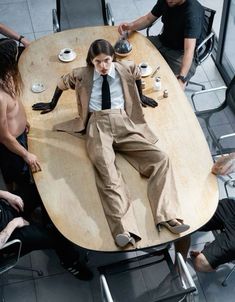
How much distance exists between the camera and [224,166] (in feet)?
9.67

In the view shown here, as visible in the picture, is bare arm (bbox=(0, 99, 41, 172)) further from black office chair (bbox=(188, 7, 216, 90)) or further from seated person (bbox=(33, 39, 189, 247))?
black office chair (bbox=(188, 7, 216, 90))

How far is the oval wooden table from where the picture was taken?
8.91 feet

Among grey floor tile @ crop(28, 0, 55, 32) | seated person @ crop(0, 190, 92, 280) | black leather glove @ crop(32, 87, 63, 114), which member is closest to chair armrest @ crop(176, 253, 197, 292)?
seated person @ crop(0, 190, 92, 280)

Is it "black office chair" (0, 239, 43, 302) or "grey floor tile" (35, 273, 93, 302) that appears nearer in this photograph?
"black office chair" (0, 239, 43, 302)

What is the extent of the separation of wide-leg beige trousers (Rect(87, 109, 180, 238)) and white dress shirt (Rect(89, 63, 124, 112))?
50mm

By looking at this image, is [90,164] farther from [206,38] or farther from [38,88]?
[206,38]

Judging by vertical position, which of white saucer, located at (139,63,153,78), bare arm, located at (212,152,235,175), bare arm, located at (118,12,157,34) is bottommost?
bare arm, located at (212,152,235,175)

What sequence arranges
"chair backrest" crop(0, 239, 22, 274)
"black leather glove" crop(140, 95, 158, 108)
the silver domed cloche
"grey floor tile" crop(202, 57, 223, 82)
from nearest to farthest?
"chair backrest" crop(0, 239, 22, 274), "black leather glove" crop(140, 95, 158, 108), the silver domed cloche, "grey floor tile" crop(202, 57, 223, 82)

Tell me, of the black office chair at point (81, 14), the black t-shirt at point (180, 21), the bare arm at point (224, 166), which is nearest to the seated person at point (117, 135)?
the bare arm at point (224, 166)

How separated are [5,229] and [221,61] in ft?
9.54

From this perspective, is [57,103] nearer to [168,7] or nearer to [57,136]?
[57,136]

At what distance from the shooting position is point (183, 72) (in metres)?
3.80

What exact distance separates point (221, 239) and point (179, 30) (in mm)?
1834

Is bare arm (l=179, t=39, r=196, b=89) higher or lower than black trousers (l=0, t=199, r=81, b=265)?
higher
